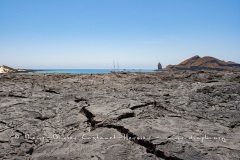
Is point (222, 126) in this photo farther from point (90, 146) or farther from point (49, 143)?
point (49, 143)

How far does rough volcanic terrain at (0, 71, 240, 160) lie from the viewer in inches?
90.6

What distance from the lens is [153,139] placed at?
247cm

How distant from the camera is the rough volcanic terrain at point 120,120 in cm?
230

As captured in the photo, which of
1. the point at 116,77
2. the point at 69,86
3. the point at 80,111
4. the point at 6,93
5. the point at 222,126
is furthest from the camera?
the point at 116,77

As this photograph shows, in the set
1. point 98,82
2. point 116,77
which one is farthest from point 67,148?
point 116,77

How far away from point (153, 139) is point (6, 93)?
3601mm

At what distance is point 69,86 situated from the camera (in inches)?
215

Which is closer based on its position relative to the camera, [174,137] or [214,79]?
[174,137]

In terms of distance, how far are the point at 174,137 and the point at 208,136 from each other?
0.46 metres

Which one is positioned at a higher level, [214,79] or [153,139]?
[214,79]

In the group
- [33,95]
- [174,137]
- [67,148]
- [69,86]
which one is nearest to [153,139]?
[174,137]

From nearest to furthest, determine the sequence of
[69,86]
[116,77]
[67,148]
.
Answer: [67,148]
[69,86]
[116,77]

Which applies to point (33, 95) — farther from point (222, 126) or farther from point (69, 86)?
point (222, 126)

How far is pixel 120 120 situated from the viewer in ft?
10.2
